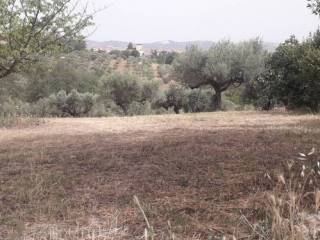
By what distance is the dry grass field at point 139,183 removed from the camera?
3561 millimetres

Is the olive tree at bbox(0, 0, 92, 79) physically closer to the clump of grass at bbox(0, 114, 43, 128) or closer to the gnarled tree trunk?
the clump of grass at bbox(0, 114, 43, 128)

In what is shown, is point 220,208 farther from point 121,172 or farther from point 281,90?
point 281,90

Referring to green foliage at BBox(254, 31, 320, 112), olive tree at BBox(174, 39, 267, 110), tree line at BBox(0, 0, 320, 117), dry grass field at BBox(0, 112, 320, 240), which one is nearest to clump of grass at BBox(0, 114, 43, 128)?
tree line at BBox(0, 0, 320, 117)

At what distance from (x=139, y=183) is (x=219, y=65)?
65.1 feet

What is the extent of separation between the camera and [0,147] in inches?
297

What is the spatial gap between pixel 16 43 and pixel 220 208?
13.4 feet

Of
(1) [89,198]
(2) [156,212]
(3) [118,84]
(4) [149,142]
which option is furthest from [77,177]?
(3) [118,84]

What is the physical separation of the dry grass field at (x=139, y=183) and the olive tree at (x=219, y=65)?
17.2m

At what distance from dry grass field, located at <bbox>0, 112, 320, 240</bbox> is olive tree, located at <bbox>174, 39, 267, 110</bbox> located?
1715 cm

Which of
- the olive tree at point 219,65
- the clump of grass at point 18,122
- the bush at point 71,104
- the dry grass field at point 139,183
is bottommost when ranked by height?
the bush at point 71,104

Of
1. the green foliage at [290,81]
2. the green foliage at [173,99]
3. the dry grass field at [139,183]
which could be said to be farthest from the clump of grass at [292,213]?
the green foliage at [173,99]

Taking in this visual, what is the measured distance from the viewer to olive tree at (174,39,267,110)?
80.6 feet

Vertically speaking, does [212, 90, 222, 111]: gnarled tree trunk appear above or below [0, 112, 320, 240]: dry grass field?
below

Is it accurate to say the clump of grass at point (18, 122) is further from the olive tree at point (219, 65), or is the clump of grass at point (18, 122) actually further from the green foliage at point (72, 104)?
the olive tree at point (219, 65)
